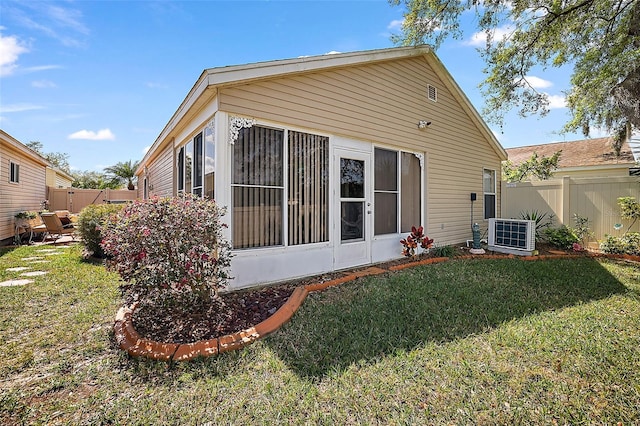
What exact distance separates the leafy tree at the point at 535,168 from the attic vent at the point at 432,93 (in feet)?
28.6

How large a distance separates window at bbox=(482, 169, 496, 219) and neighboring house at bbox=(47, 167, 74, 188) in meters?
18.7

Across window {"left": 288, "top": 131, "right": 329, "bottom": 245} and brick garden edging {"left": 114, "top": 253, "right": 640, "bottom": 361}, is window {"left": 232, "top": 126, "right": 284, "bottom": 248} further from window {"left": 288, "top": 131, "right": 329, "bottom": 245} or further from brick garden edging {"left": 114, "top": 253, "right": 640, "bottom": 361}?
brick garden edging {"left": 114, "top": 253, "right": 640, "bottom": 361}

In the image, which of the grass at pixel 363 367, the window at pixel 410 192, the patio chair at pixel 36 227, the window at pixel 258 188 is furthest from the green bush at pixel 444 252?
the patio chair at pixel 36 227

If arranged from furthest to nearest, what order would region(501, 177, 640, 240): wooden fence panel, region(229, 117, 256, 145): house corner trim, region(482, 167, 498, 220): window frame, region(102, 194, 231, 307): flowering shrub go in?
region(482, 167, 498, 220): window frame, region(501, 177, 640, 240): wooden fence panel, region(229, 117, 256, 145): house corner trim, region(102, 194, 231, 307): flowering shrub

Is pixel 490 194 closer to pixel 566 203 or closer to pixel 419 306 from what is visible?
pixel 566 203

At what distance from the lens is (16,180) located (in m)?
9.63

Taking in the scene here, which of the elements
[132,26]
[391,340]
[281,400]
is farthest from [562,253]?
[132,26]

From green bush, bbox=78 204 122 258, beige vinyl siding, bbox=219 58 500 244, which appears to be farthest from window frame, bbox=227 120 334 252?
green bush, bbox=78 204 122 258

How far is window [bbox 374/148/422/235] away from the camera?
20.0 feet

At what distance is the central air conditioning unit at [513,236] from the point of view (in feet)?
22.9

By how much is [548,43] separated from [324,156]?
23.7 feet

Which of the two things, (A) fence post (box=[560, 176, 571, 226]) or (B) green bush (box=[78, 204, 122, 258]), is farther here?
(A) fence post (box=[560, 176, 571, 226])

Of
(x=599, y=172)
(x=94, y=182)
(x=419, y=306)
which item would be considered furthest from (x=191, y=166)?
(x=94, y=182)

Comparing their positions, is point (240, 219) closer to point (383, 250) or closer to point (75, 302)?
point (75, 302)
